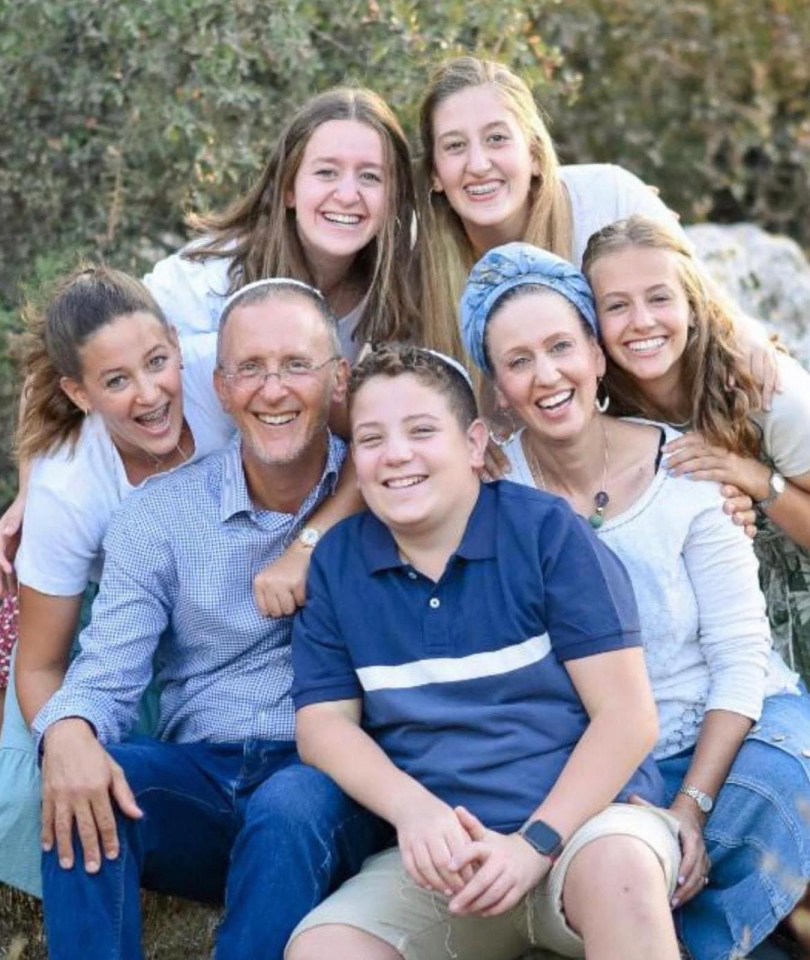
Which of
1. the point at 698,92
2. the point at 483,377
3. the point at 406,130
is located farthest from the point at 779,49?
the point at 483,377

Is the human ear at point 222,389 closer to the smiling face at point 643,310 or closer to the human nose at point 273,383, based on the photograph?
the human nose at point 273,383

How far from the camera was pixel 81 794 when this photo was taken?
132 inches

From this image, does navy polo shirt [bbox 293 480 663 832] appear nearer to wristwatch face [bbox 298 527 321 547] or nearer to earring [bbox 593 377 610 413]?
wristwatch face [bbox 298 527 321 547]

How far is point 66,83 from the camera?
18.3 feet

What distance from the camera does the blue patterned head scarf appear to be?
370 cm

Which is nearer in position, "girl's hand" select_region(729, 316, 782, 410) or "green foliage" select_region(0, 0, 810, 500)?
"girl's hand" select_region(729, 316, 782, 410)

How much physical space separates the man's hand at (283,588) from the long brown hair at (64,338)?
638 millimetres

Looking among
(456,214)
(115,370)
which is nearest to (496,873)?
(115,370)

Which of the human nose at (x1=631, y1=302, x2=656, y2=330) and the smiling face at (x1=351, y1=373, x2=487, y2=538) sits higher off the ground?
the human nose at (x1=631, y1=302, x2=656, y2=330)

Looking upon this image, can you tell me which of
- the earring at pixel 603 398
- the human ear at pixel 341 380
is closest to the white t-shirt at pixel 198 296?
the human ear at pixel 341 380

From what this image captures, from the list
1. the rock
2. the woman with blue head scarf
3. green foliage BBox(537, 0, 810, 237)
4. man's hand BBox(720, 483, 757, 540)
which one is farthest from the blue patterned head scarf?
green foliage BBox(537, 0, 810, 237)

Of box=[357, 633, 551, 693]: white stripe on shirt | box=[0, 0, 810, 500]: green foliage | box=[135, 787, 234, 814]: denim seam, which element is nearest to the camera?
box=[357, 633, 551, 693]: white stripe on shirt

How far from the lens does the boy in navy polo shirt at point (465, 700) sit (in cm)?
314

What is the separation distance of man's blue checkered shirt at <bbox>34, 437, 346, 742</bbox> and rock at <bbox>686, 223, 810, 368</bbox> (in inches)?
110
